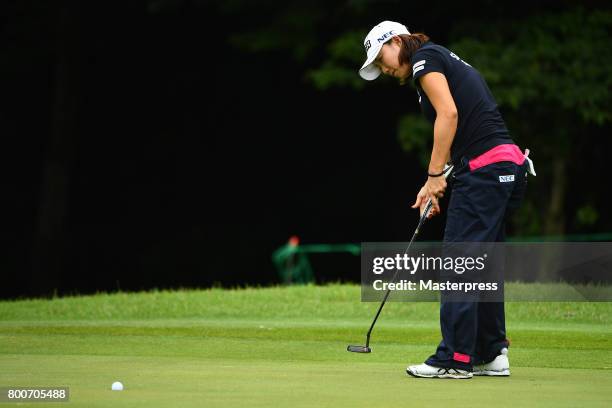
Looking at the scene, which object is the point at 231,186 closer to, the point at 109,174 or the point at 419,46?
the point at 109,174

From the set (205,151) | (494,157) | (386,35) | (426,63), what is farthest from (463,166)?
(205,151)

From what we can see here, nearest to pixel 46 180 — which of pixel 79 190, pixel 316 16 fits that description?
pixel 79 190

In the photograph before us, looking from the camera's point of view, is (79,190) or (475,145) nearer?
(475,145)

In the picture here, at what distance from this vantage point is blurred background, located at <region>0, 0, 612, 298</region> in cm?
2248

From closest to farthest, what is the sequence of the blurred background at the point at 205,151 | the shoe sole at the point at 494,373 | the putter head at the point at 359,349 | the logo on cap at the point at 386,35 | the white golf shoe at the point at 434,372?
the white golf shoe at the point at 434,372 → the shoe sole at the point at 494,373 → the logo on cap at the point at 386,35 → the putter head at the point at 359,349 → the blurred background at the point at 205,151

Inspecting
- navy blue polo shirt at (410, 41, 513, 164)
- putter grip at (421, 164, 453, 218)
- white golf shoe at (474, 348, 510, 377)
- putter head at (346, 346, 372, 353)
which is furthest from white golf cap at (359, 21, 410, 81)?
white golf shoe at (474, 348, 510, 377)

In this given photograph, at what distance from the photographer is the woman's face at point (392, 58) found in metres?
6.99

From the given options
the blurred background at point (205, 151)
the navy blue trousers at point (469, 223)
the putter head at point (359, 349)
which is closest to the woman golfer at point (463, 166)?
the navy blue trousers at point (469, 223)

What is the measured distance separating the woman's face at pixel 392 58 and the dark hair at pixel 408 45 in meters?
0.03

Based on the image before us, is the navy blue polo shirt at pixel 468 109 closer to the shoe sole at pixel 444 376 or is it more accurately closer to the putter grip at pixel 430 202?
the putter grip at pixel 430 202

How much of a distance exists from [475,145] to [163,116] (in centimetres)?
1995

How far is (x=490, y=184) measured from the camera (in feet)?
22.3

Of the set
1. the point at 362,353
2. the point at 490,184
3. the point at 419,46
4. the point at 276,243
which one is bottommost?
the point at 362,353

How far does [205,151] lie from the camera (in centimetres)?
2725
